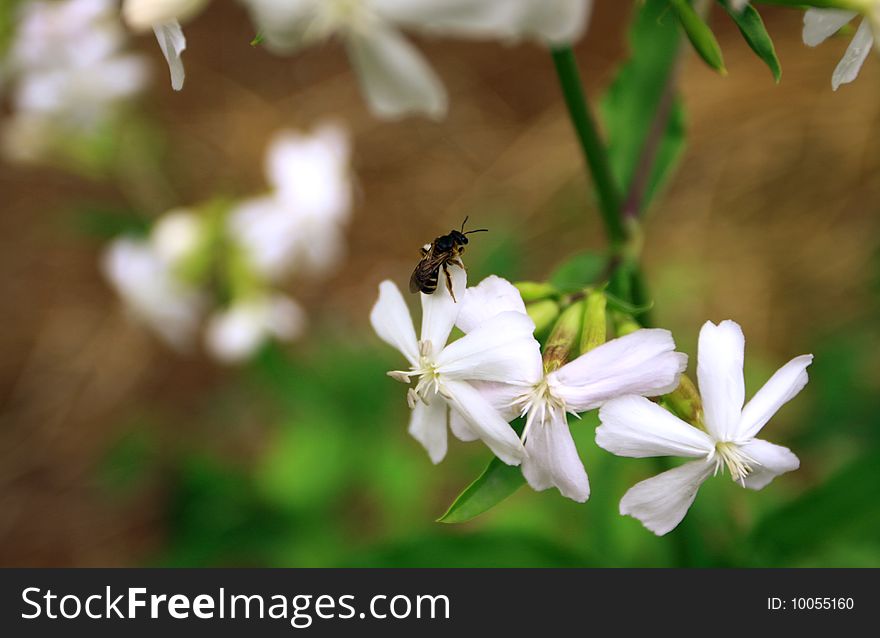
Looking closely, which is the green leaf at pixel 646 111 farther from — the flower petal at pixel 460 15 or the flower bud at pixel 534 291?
the flower petal at pixel 460 15

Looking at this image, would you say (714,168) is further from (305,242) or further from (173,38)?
(173,38)

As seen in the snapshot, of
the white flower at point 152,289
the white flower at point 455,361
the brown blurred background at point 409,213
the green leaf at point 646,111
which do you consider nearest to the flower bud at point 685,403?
the white flower at point 455,361

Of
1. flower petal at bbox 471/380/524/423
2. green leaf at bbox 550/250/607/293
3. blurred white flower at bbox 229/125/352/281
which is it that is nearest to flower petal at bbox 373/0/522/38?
flower petal at bbox 471/380/524/423

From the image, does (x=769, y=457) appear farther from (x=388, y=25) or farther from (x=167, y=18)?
(x=167, y=18)

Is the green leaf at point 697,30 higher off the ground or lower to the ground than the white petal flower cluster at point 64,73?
lower

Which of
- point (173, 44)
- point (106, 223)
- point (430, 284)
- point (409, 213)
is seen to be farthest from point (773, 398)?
point (409, 213)

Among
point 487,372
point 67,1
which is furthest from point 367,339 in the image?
point 487,372

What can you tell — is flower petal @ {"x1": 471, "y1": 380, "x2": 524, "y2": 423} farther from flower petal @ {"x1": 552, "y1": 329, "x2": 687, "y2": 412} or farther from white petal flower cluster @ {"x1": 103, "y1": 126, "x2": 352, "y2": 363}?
white petal flower cluster @ {"x1": 103, "y1": 126, "x2": 352, "y2": 363}
